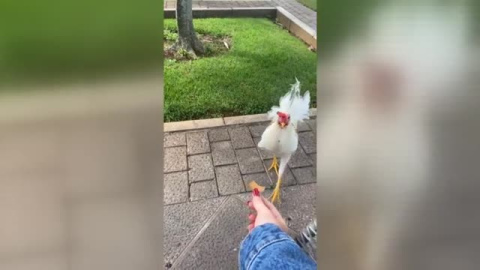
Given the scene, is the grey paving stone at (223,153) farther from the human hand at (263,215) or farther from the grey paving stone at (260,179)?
the human hand at (263,215)

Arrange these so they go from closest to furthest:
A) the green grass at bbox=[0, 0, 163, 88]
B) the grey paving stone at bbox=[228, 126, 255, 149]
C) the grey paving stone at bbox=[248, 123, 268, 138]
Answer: the green grass at bbox=[0, 0, 163, 88], the grey paving stone at bbox=[248, 123, 268, 138], the grey paving stone at bbox=[228, 126, 255, 149]

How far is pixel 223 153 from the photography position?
1.42 meters

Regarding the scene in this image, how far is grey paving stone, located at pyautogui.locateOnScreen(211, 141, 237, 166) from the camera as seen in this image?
1.38 metres

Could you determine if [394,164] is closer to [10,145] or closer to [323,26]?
[323,26]

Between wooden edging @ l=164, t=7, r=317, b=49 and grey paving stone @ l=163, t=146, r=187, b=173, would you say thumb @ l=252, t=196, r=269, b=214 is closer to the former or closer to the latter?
grey paving stone @ l=163, t=146, r=187, b=173

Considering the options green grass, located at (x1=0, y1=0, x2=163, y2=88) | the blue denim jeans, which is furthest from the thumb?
green grass, located at (x1=0, y1=0, x2=163, y2=88)

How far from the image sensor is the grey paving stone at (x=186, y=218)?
0.84 metres

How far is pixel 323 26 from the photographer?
36 cm

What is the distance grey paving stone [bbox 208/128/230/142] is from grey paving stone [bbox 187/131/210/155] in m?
0.02

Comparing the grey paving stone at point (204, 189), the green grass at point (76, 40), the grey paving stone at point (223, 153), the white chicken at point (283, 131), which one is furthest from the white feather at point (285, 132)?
the green grass at point (76, 40)

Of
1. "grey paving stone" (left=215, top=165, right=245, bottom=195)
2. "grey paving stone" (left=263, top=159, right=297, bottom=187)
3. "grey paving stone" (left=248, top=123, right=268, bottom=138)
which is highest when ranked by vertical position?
"grey paving stone" (left=248, top=123, right=268, bottom=138)

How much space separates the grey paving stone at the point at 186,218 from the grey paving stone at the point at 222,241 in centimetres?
2

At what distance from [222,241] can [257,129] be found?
52 cm

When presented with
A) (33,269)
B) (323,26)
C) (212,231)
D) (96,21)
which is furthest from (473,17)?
(212,231)
